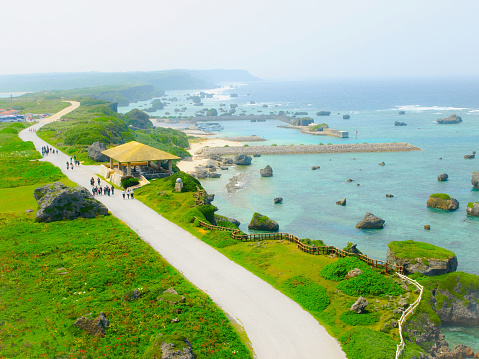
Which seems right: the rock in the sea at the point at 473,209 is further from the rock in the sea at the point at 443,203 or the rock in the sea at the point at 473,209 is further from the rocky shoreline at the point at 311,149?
the rocky shoreline at the point at 311,149

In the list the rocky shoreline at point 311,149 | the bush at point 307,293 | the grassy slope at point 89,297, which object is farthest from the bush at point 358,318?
the rocky shoreline at point 311,149

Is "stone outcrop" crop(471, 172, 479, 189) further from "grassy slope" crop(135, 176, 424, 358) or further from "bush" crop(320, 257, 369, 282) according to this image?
"bush" crop(320, 257, 369, 282)

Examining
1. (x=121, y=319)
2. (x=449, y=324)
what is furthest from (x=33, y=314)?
(x=449, y=324)

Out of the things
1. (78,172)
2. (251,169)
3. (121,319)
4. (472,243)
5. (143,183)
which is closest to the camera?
(121,319)

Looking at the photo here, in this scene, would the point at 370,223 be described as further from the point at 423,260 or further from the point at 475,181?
the point at 475,181

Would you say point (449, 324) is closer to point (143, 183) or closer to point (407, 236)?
point (407, 236)

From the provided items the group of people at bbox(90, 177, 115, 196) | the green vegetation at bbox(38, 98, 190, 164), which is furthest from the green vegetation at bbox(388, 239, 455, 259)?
the green vegetation at bbox(38, 98, 190, 164)

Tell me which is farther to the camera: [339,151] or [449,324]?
[339,151]

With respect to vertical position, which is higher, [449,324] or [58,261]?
[58,261]
